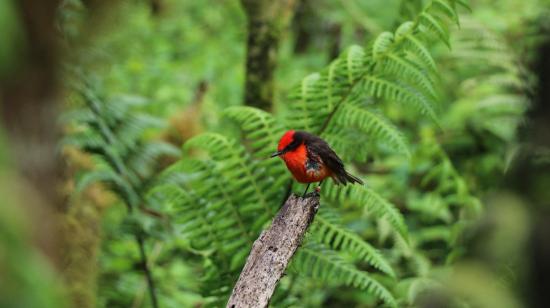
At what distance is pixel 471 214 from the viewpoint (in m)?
3.65

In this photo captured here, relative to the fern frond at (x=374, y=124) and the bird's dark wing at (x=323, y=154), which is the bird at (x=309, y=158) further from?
the fern frond at (x=374, y=124)

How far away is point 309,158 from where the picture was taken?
223 cm

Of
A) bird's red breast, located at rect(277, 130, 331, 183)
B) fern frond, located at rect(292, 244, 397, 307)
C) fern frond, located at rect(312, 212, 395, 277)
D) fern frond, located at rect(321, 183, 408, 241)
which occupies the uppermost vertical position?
bird's red breast, located at rect(277, 130, 331, 183)

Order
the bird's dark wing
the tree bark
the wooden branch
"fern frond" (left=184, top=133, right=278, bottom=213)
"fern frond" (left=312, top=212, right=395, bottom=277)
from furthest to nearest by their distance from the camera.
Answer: the tree bark → "fern frond" (left=184, top=133, right=278, bottom=213) → "fern frond" (left=312, top=212, right=395, bottom=277) → the bird's dark wing → the wooden branch

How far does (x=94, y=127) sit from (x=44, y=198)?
106 centimetres

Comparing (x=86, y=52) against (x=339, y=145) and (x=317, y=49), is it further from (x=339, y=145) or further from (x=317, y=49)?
(x=317, y=49)

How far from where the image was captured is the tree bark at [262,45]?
366 cm

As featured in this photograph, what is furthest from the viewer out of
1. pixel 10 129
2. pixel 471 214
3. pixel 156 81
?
pixel 156 81

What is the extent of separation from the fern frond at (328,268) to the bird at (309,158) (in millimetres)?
399

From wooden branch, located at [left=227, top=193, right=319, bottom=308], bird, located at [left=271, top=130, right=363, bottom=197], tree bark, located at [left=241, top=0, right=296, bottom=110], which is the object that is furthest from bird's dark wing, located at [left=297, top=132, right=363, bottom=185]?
tree bark, located at [left=241, top=0, right=296, bottom=110]

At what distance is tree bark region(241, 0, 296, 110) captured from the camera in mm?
3660

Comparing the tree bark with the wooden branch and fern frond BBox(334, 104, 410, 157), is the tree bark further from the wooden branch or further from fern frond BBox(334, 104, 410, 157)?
the wooden branch

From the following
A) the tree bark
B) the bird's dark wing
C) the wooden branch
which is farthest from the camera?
the tree bark

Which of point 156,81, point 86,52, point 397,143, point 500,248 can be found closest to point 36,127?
point 397,143
